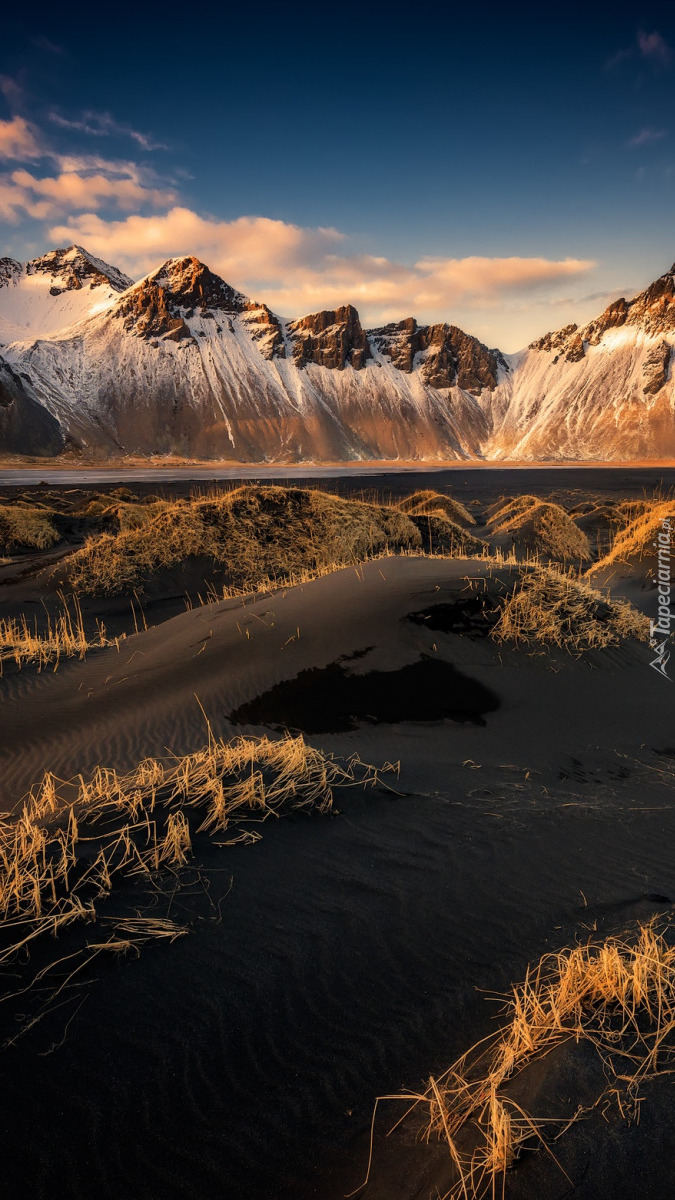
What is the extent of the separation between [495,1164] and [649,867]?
2.32 meters

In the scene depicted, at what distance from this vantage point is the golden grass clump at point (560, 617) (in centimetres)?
713

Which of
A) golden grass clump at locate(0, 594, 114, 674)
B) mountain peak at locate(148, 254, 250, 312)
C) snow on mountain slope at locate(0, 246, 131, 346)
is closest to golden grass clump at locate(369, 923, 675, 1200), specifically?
golden grass clump at locate(0, 594, 114, 674)

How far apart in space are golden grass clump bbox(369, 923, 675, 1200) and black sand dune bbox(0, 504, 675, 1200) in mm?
75

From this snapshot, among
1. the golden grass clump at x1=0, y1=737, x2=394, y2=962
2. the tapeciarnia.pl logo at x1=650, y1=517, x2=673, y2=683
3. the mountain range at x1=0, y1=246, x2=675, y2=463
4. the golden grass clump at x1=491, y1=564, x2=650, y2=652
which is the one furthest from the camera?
the mountain range at x1=0, y1=246, x2=675, y2=463

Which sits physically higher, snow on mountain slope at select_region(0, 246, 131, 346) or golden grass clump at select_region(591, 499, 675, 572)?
snow on mountain slope at select_region(0, 246, 131, 346)

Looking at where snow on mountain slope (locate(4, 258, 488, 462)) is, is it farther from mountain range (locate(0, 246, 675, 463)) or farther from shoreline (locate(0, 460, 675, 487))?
shoreline (locate(0, 460, 675, 487))

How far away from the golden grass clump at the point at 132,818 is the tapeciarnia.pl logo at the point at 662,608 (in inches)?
181

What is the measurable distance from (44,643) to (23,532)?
1230 centimetres

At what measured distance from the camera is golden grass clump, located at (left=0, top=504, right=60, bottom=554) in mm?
18875

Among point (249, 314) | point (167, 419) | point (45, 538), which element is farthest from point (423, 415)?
point (45, 538)

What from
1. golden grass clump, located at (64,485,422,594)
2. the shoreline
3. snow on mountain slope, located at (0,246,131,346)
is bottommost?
golden grass clump, located at (64,485,422,594)

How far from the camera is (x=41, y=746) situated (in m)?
5.83

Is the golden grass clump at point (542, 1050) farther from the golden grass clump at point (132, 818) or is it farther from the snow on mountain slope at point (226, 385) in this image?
the snow on mountain slope at point (226, 385)

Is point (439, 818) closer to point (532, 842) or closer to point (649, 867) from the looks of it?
point (532, 842)
